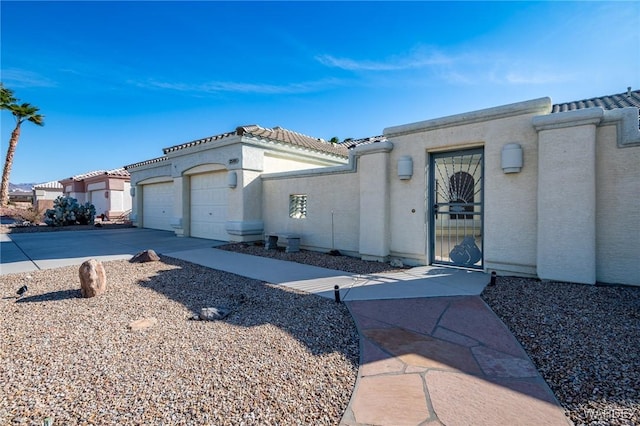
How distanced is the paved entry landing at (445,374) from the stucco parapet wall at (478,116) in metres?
4.22

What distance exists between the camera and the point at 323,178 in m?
10.0

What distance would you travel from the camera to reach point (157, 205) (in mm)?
18078

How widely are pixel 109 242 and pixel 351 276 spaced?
36.0 feet

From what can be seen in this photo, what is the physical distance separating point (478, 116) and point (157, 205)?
17143 mm

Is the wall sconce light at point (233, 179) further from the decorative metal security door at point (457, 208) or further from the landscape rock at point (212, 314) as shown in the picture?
the landscape rock at point (212, 314)

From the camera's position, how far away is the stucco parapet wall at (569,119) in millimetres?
5562

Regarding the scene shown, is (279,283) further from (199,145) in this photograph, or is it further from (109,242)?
(109,242)

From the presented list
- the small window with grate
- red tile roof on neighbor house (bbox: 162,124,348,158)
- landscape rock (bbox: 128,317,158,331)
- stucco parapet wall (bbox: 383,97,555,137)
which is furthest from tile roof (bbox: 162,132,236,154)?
landscape rock (bbox: 128,317,158,331)

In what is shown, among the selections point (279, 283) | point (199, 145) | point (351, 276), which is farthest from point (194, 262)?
point (199, 145)

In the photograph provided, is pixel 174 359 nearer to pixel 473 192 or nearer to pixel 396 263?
pixel 396 263

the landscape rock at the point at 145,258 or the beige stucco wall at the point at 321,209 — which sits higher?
the beige stucco wall at the point at 321,209

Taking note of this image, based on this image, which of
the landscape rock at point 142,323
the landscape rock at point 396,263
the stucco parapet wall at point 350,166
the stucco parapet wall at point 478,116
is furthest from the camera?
the stucco parapet wall at point 350,166

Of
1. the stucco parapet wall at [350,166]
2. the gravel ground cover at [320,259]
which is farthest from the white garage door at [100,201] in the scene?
the stucco parapet wall at [350,166]

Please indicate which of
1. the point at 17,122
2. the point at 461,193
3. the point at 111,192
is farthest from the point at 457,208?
the point at 17,122
